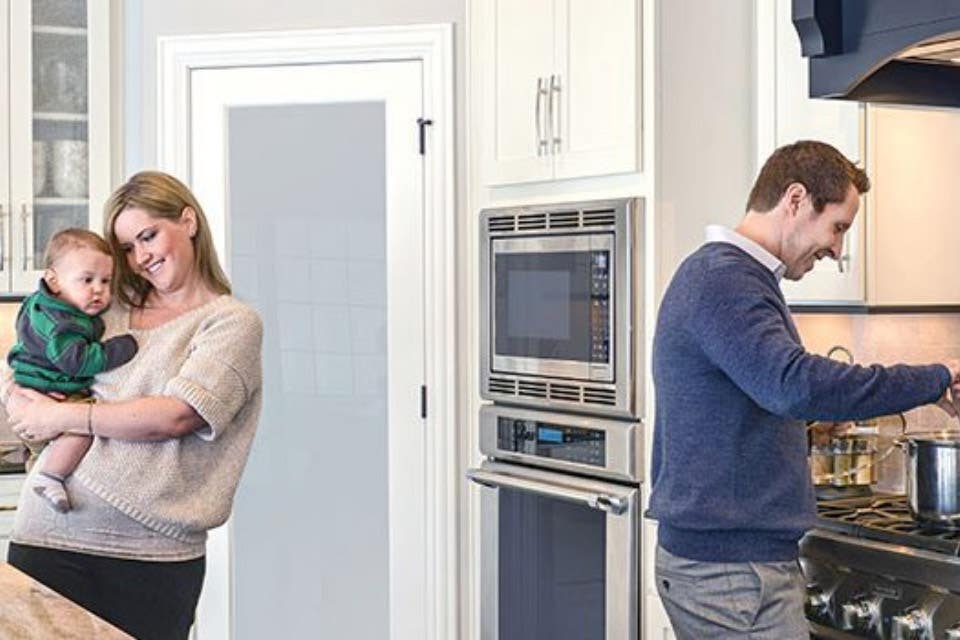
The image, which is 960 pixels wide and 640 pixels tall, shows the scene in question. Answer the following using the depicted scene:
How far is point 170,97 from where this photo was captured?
461 centimetres

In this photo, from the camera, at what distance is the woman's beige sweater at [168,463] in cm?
279

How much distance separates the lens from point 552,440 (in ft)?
12.9

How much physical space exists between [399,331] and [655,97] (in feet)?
4.06

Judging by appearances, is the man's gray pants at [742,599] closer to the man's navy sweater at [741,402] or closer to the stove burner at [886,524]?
the man's navy sweater at [741,402]

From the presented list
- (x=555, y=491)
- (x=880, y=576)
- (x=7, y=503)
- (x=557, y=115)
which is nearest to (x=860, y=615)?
(x=880, y=576)

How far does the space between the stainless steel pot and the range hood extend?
664 mm

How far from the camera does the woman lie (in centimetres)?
278

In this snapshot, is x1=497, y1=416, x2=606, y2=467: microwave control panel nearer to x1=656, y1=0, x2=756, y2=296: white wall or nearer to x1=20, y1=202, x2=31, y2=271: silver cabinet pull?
x1=656, y1=0, x2=756, y2=296: white wall

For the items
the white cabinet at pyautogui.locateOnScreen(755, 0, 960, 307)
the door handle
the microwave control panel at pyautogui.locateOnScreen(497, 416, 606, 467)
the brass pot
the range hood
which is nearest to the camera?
the range hood

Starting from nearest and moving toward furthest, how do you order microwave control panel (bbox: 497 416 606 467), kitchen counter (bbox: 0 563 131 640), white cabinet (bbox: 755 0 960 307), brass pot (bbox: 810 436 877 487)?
kitchen counter (bbox: 0 563 131 640), white cabinet (bbox: 755 0 960 307), brass pot (bbox: 810 436 877 487), microwave control panel (bbox: 497 416 606 467)

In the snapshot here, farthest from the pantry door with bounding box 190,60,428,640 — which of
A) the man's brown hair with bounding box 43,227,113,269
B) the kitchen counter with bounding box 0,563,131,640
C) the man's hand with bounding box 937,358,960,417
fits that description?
the kitchen counter with bounding box 0,563,131,640

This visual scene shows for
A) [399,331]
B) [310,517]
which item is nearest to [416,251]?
[399,331]

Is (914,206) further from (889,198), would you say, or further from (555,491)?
(555,491)

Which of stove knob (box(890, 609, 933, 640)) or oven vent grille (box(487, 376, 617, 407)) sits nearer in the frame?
stove knob (box(890, 609, 933, 640))
